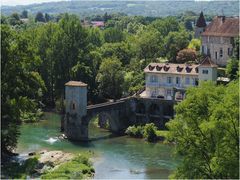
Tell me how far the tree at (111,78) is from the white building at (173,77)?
23.7 feet

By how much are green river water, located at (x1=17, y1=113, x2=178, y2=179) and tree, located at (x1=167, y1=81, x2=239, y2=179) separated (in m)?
14.7

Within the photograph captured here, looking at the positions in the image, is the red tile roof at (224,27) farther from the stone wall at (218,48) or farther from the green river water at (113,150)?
the green river water at (113,150)

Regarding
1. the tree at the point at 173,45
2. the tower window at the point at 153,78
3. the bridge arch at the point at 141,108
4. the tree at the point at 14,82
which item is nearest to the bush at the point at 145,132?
the bridge arch at the point at 141,108

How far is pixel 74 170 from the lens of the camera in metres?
56.6

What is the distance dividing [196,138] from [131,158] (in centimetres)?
2333

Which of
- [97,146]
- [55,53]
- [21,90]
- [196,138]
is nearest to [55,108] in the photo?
[55,53]

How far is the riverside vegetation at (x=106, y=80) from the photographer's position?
39.9 m

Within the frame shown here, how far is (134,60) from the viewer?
100812 mm

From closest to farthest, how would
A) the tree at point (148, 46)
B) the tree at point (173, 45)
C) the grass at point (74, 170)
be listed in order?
the grass at point (74, 170) < the tree at point (173, 45) < the tree at point (148, 46)

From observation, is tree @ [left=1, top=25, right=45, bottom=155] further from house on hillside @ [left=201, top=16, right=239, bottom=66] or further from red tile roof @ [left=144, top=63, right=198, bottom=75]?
house on hillside @ [left=201, top=16, right=239, bottom=66]

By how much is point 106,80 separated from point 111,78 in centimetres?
73

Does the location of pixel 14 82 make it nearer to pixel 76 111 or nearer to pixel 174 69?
pixel 76 111

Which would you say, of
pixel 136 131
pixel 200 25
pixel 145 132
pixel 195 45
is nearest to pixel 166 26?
pixel 200 25

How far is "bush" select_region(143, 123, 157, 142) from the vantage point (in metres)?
73.3
